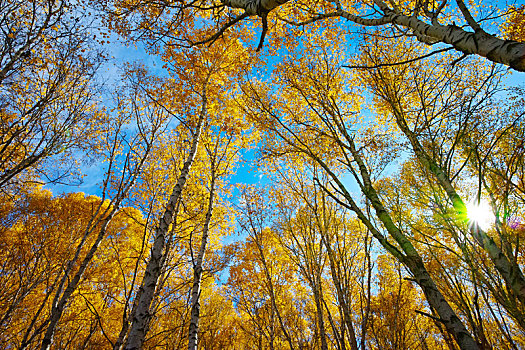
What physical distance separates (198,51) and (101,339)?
15.2m

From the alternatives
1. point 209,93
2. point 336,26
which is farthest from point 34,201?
point 336,26

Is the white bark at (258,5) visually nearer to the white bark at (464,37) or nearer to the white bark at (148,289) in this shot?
the white bark at (464,37)

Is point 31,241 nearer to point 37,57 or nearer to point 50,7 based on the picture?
point 37,57

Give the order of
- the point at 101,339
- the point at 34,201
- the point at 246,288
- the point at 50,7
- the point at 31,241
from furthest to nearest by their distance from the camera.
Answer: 1. the point at 101,339
2. the point at 34,201
3. the point at 246,288
4. the point at 31,241
5. the point at 50,7

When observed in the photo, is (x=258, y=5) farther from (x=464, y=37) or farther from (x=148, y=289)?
(x=148, y=289)

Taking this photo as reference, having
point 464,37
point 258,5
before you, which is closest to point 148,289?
point 258,5

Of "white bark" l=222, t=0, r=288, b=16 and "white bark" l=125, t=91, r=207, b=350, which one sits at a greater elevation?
"white bark" l=222, t=0, r=288, b=16

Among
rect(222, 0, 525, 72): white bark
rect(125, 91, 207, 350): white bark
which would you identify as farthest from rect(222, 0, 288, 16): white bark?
rect(125, 91, 207, 350): white bark

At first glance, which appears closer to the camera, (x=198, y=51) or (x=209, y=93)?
(x=209, y=93)

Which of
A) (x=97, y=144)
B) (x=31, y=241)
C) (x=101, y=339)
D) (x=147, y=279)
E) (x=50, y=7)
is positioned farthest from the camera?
(x=101, y=339)

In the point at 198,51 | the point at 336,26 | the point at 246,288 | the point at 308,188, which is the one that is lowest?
the point at 246,288

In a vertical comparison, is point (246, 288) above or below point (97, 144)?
below

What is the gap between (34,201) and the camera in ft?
34.3

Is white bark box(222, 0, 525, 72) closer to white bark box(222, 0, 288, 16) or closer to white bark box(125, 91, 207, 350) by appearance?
white bark box(222, 0, 288, 16)
